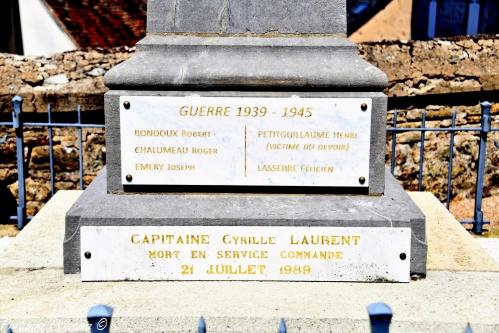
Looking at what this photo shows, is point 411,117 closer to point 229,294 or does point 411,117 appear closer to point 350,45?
point 350,45

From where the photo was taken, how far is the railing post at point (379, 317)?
2.07m

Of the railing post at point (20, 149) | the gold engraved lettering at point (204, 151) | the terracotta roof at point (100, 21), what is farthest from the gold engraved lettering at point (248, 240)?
the terracotta roof at point (100, 21)

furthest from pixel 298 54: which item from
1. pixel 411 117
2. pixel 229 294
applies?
pixel 411 117

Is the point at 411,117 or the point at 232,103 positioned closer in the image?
the point at 232,103

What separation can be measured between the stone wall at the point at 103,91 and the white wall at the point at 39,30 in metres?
8.75

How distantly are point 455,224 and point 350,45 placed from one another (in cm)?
139

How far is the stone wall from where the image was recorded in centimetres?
652

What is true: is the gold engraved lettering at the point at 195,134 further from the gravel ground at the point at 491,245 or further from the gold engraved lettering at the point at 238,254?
the gravel ground at the point at 491,245

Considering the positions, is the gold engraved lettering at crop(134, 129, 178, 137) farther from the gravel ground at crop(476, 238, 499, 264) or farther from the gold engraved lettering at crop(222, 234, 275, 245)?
the gravel ground at crop(476, 238, 499, 264)

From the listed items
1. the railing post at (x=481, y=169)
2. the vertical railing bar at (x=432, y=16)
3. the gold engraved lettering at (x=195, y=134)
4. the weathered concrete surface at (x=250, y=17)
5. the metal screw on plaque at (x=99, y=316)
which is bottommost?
the railing post at (x=481, y=169)

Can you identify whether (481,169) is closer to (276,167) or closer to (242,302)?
(276,167)

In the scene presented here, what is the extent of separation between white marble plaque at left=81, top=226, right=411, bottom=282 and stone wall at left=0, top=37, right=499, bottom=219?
10.9 ft

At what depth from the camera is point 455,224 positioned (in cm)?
435

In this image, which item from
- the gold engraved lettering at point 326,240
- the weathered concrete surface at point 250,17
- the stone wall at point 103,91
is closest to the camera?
the gold engraved lettering at point 326,240
